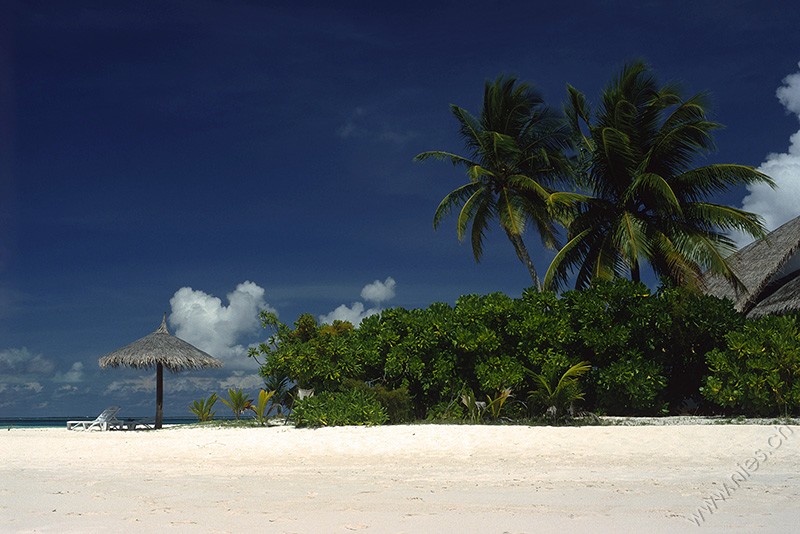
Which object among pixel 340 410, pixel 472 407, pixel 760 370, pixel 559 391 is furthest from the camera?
pixel 472 407

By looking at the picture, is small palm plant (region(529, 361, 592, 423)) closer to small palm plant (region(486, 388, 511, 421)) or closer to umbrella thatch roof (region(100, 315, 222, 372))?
small palm plant (region(486, 388, 511, 421))

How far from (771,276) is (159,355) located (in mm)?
16690

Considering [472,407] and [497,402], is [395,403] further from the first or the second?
[497,402]

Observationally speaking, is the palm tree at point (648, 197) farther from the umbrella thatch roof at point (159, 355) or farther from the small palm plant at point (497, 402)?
the umbrella thatch roof at point (159, 355)

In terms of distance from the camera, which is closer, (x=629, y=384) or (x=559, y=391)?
(x=559, y=391)

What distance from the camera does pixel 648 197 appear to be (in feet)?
61.7

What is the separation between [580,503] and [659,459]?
394 cm

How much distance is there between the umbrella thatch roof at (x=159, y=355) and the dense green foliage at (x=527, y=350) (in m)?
5.21

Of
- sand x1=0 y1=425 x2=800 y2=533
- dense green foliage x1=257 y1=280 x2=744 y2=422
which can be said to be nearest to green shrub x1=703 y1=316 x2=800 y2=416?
dense green foliage x1=257 y1=280 x2=744 y2=422

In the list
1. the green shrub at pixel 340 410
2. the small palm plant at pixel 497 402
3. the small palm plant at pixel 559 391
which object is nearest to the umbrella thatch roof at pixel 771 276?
the small palm plant at pixel 559 391

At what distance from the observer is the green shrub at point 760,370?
43.1 ft

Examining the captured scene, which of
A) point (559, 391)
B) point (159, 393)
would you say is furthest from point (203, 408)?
point (559, 391)

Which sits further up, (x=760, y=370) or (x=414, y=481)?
(x=760, y=370)

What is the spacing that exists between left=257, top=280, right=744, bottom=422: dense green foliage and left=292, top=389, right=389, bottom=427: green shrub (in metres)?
0.64
